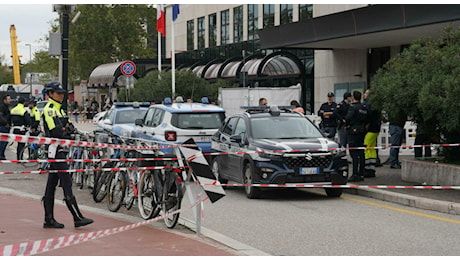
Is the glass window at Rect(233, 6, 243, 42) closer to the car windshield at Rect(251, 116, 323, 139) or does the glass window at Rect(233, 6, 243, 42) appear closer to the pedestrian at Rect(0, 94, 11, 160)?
the pedestrian at Rect(0, 94, 11, 160)

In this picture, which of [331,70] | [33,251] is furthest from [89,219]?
[331,70]

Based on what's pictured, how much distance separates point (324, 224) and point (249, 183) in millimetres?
3236

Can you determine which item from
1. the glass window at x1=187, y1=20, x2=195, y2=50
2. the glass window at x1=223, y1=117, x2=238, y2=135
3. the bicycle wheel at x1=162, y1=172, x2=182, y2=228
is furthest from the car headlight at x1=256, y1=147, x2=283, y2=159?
the glass window at x1=187, y1=20, x2=195, y2=50

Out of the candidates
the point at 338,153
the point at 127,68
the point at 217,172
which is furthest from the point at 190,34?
the point at 338,153

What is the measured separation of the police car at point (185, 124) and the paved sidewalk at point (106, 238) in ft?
16.0

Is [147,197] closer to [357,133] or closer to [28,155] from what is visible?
[357,133]

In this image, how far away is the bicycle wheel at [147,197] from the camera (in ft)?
34.7

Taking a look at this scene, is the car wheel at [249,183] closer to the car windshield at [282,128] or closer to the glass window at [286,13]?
the car windshield at [282,128]

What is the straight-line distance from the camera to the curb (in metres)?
11.8

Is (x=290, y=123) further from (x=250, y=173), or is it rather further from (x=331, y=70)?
(x=331, y=70)

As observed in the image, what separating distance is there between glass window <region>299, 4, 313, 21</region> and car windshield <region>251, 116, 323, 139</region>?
88.1 feet

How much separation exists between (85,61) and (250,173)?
5775 cm

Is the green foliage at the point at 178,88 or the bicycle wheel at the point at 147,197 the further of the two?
the green foliage at the point at 178,88

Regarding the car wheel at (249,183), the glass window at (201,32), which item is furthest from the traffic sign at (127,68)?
the glass window at (201,32)
